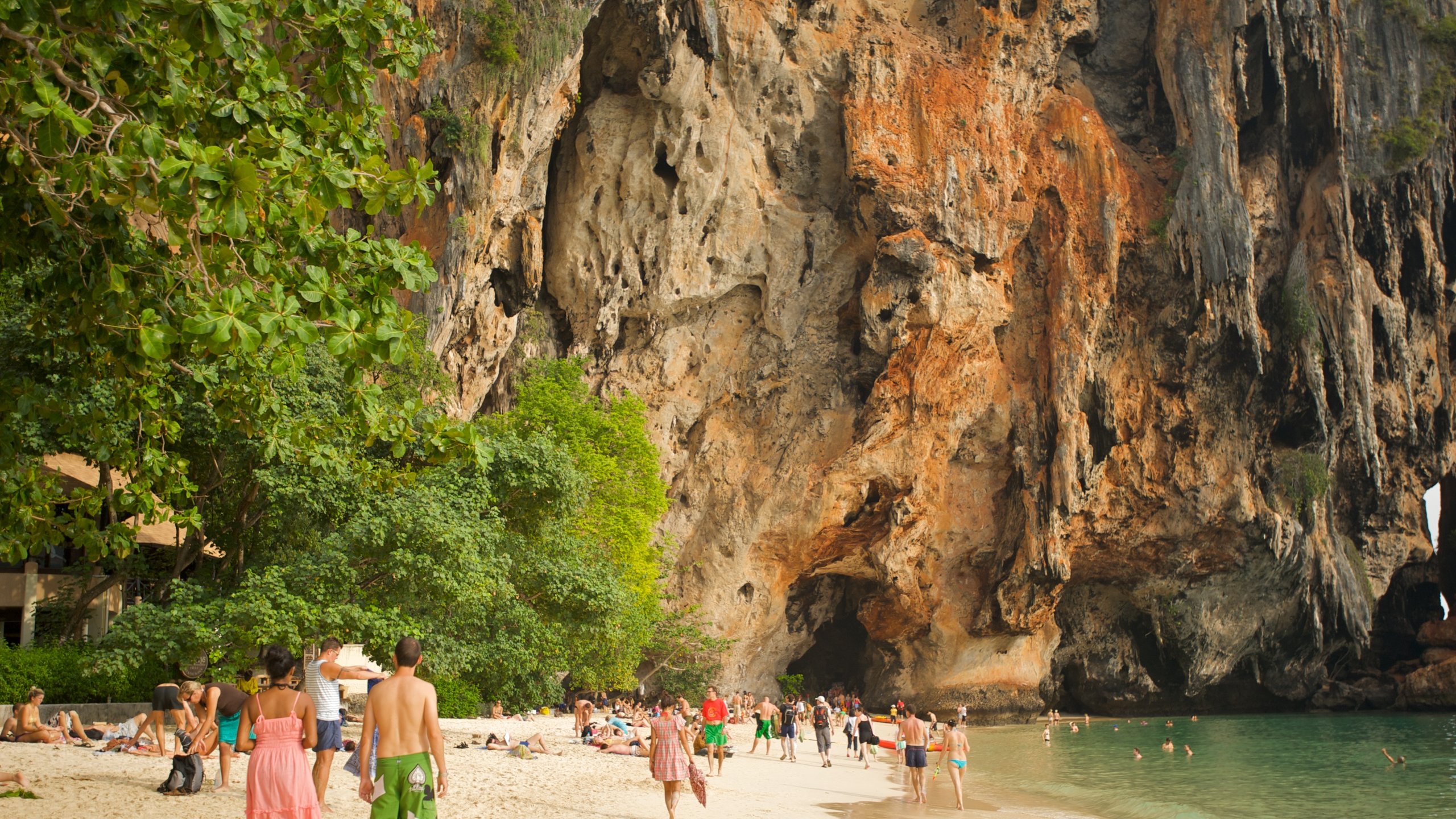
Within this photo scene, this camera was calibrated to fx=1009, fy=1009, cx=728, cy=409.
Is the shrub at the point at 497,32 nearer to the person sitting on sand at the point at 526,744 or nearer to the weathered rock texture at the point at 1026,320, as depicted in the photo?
the weathered rock texture at the point at 1026,320

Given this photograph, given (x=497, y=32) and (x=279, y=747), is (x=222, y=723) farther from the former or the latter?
(x=497, y=32)

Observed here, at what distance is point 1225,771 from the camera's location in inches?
826

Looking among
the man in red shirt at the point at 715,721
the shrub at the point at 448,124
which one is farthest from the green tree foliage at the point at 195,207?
the shrub at the point at 448,124

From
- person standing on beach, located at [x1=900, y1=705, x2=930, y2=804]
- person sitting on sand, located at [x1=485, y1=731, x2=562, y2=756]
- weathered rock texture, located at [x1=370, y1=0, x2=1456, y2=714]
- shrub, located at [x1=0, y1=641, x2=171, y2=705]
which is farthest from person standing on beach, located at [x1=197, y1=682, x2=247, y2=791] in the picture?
weathered rock texture, located at [x1=370, y1=0, x2=1456, y2=714]

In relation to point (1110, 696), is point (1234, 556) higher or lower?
higher

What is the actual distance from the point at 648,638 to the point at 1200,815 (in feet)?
38.8

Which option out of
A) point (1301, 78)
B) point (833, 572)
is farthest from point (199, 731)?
point (1301, 78)

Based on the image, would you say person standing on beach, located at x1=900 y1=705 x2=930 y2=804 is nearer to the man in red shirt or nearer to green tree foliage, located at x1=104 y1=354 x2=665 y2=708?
the man in red shirt

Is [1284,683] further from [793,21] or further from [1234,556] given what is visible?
[793,21]

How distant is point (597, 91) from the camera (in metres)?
28.3

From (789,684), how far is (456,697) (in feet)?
57.8

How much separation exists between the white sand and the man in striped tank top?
74 centimetres

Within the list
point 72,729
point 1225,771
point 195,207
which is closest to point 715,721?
point 72,729

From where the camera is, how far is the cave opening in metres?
34.8
